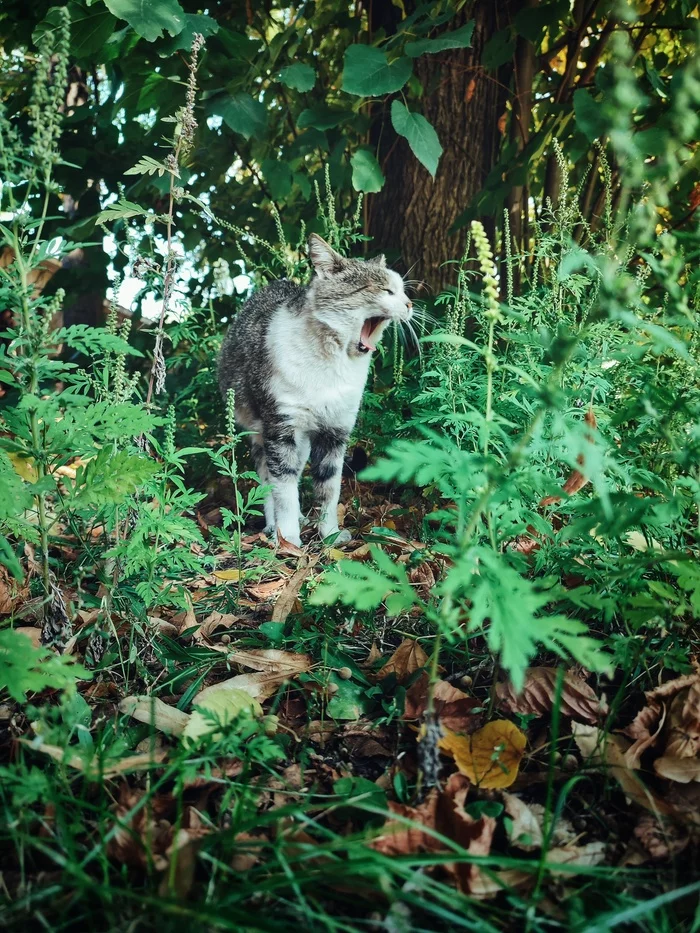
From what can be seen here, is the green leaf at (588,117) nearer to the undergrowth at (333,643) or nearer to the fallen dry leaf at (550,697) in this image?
the undergrowth at (333,643)

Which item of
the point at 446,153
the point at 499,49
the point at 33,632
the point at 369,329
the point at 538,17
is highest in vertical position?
the point at 538,17

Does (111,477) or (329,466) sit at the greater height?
(111,477)

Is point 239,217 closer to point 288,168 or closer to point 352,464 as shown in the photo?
point 288,168

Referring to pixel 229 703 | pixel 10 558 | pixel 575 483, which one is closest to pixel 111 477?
pixel 10 558

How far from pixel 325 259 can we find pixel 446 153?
0.85 metres

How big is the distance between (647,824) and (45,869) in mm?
957

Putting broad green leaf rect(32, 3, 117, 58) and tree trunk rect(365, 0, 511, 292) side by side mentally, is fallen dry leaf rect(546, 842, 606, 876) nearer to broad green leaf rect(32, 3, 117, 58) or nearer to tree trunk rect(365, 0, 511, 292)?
tree trunk rect(365, 0, 511, 292)

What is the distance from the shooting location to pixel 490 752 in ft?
4.41

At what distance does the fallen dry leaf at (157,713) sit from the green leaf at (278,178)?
242 cm

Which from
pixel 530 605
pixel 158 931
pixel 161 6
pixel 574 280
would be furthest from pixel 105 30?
pixel 158 931

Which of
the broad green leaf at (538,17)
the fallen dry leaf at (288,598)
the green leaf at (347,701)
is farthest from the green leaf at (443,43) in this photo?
the green leaf at (347,701)

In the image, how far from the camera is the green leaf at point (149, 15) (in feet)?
7.86

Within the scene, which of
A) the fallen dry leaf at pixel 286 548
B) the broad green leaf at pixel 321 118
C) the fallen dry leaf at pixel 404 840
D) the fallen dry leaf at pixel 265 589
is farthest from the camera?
the broad green leaf at pixel 321 118

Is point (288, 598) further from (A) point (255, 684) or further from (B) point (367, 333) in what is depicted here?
(B) point (367, 333)
